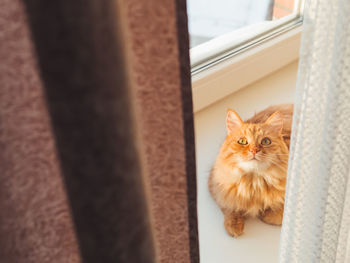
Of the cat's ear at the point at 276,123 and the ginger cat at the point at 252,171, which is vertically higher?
the cat's ear at the point at 276,123

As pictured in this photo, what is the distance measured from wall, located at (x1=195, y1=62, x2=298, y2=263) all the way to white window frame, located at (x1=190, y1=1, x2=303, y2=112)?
0.14 feet

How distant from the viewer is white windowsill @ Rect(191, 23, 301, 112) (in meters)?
1.64

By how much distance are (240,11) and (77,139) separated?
1.61m

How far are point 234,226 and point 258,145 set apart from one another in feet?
0.89

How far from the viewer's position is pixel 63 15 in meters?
0.26

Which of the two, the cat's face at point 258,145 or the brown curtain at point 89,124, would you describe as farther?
the cat's face at point 258,145

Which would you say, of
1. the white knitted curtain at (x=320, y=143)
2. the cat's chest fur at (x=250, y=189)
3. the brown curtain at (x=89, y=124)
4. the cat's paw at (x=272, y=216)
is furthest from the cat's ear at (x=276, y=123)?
the brown curtain at (x=89, y=124)

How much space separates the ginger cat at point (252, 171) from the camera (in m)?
1.21

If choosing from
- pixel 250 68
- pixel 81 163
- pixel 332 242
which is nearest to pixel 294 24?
pixel 250 68

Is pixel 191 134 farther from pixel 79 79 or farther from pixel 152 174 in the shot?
pixel 79 79

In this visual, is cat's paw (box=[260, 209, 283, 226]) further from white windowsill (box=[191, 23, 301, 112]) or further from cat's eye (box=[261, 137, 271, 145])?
white windowsill (box=[191, 23, 301, 112])

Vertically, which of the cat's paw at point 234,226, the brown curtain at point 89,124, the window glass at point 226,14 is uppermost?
the brown curtain at point 89,124

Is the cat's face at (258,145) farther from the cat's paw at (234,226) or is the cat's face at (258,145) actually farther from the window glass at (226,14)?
the window glass at (226,14)

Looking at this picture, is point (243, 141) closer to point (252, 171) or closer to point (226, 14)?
point (252, 171)
